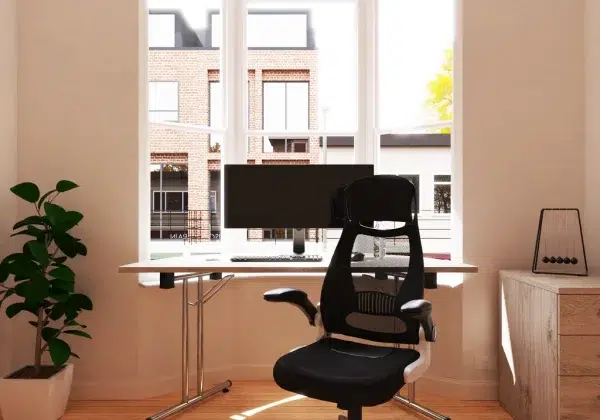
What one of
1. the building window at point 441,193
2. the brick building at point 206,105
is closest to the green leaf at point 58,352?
the brick building at point 206,105

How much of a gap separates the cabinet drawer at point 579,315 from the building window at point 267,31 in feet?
A: 8.10

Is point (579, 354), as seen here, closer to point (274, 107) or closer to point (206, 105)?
point (274, 107)

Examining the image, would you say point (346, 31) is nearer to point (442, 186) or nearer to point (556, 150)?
point (442, 186)

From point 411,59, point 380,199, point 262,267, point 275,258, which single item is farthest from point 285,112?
point 380,199

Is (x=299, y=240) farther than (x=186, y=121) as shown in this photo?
No

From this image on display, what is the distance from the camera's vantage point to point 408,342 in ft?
6.55

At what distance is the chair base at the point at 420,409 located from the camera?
101 inches

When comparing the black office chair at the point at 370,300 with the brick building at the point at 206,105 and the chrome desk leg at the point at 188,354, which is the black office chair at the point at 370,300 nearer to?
the chrome desk leg at the point at 188,354

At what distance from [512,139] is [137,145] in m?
2.38

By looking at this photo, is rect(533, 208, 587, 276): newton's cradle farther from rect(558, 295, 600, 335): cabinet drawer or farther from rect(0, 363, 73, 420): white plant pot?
rect(0, 363, 73, 420): white plant pot

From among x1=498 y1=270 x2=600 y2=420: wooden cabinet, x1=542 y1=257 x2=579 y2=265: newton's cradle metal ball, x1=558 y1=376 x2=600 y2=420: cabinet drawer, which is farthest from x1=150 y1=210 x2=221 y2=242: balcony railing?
x1=558 y1=376 x2=600 y2=420: cabinet drawer

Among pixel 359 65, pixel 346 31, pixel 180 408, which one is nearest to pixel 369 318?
pixel 180 408

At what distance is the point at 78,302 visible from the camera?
260 centimetres

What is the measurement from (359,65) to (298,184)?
1071 millimetres
